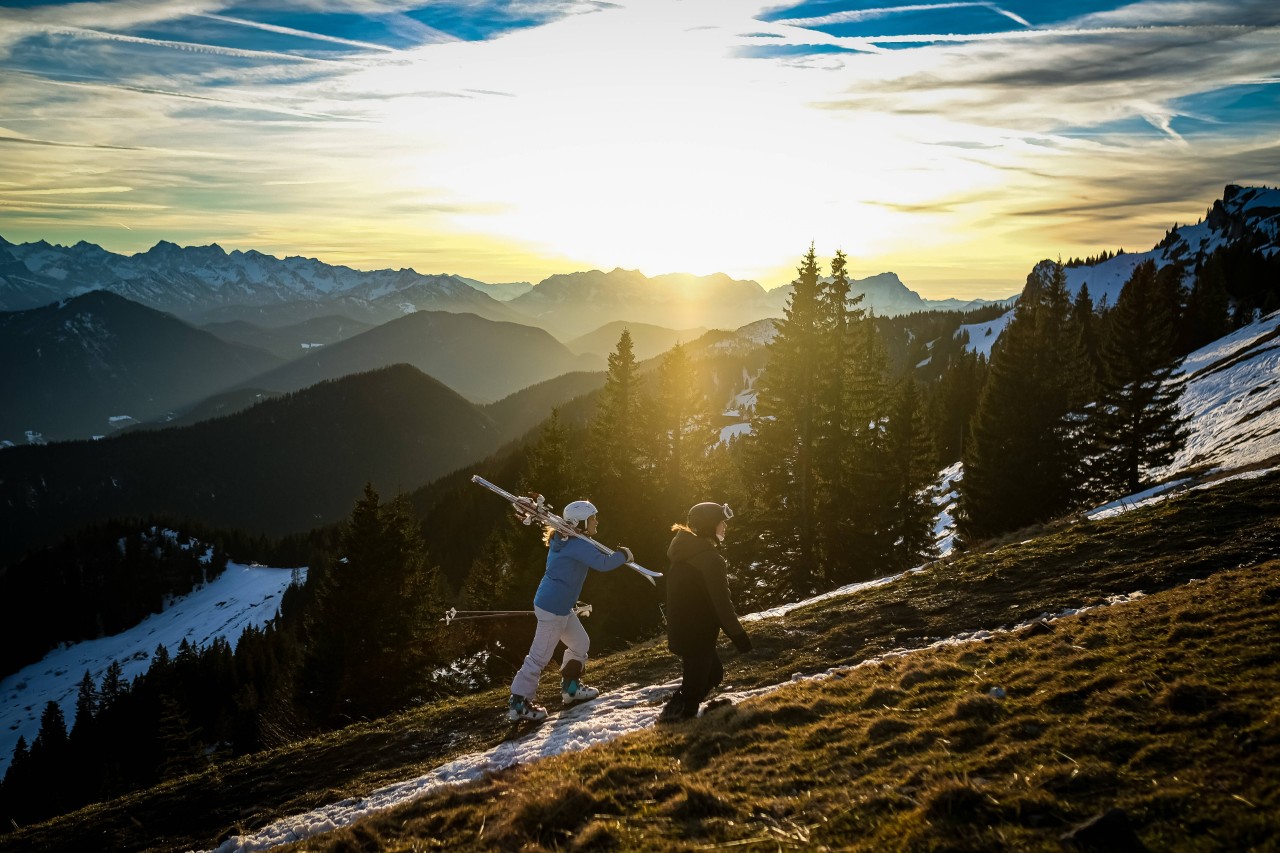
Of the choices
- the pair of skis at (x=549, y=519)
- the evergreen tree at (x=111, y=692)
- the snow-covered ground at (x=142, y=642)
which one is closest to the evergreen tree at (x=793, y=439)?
the pair of skis at (x=549, y=519)

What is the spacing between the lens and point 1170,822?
4051 millimetres

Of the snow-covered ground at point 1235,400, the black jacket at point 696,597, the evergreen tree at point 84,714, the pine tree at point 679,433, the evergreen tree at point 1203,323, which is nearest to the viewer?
the black jacket at point 696,597

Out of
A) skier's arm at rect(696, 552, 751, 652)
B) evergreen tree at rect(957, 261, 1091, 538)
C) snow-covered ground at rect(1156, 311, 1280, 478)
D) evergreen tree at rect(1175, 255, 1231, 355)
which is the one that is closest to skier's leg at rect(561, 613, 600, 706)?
skier's arm at rect(696, 552, 751, 652)

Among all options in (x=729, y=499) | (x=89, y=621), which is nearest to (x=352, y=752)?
(x=729, y=499)

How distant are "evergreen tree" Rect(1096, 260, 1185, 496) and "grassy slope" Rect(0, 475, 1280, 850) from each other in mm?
22631

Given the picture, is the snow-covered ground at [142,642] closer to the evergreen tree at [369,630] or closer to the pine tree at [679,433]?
the evergreen tree at [369,630]

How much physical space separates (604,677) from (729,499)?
75.1ft

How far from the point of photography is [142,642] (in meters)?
139

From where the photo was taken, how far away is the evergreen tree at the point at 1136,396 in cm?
3262

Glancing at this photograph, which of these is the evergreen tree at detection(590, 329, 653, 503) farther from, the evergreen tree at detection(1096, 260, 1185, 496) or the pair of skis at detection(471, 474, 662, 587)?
the evergreen tree at detection(1096, 260, 1185, 496)

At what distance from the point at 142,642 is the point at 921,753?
573 feet

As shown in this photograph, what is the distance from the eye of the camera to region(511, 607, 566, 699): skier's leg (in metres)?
11.2

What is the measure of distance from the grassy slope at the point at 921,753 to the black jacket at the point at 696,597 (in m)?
1.10

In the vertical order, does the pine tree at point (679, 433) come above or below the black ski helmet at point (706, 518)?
below
